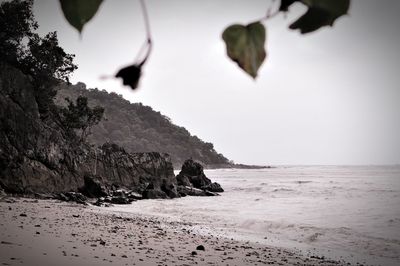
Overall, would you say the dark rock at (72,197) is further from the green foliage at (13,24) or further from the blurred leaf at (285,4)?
the blurred leaf at (285,4)

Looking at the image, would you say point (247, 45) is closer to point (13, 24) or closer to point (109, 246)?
point (109, 246)

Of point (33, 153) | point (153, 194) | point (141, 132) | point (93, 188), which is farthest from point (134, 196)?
point (141, 132)

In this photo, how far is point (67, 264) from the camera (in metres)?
5.54

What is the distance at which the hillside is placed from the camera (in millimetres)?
93812

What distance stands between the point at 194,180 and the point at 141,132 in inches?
2849

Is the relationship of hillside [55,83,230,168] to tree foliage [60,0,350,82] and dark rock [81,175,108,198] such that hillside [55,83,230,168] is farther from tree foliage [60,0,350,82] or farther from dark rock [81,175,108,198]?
tree foliage [60,0,350,82]

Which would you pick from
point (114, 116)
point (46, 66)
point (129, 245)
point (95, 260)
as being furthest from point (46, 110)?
point (114, 116)

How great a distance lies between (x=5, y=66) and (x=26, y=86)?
139 cm

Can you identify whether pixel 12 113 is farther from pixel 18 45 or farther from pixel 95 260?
pixel 95 260

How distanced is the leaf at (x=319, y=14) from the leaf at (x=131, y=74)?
0.18 meters

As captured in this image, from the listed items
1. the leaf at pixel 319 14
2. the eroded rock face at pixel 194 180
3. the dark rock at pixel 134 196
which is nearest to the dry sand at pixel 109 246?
the leaf at pixel 319 14

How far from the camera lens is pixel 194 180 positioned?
106ft

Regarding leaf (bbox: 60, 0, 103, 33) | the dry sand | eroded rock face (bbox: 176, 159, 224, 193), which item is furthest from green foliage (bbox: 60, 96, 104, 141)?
leaf (bbox: 60, 0, 103, 33)

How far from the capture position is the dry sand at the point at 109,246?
5.98 metres
